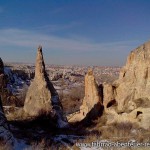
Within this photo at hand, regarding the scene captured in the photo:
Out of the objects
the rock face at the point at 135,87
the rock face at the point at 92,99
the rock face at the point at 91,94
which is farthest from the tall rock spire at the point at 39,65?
the rock face at the point at 135,87

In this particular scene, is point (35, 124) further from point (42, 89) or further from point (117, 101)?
point (117, 101)

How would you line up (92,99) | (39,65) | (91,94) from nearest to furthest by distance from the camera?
(39,65) → (92,99) → (91,94)

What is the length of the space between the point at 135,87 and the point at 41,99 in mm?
5112

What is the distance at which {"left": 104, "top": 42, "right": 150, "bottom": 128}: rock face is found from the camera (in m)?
16.7

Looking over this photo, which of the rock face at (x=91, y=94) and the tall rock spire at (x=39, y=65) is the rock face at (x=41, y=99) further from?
the rock face at (x=91, y=94)

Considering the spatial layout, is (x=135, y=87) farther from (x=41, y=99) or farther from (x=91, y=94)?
(x=41, y=99)

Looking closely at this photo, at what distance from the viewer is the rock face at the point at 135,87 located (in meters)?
16.7

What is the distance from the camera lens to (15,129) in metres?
14.3

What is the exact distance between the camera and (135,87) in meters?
17.6

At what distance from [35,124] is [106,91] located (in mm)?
5615

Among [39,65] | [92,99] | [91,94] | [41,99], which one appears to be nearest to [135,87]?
[92,99]

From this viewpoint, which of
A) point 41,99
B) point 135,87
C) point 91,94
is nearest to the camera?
point 41,99

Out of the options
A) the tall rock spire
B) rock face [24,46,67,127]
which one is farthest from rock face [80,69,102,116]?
the tall rock spire

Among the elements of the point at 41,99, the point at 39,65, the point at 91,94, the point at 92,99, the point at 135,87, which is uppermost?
the point at 39,65
